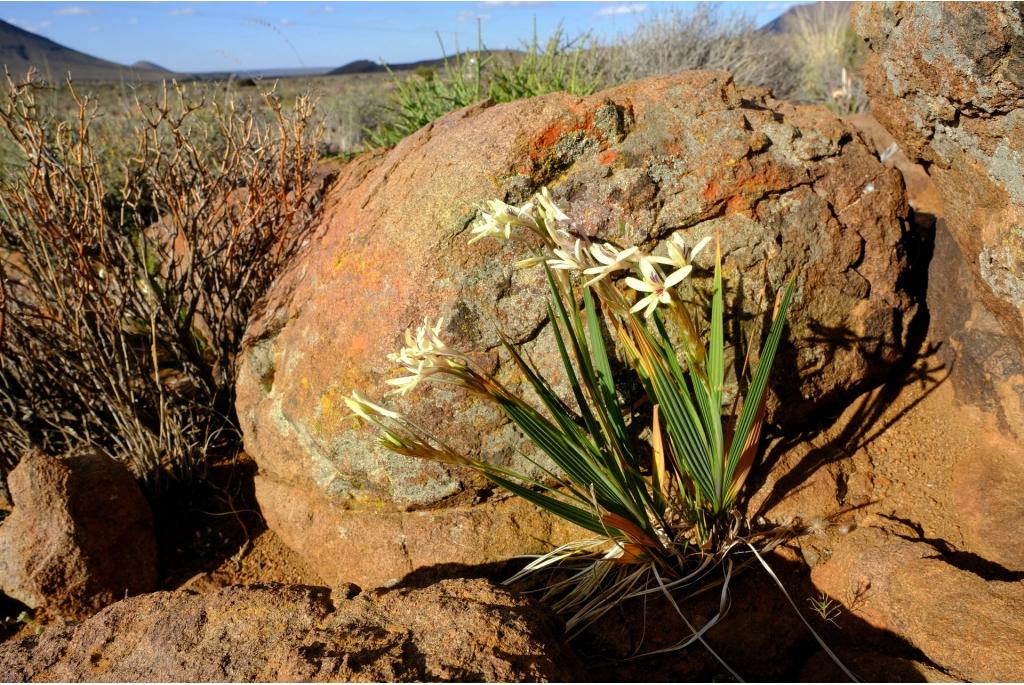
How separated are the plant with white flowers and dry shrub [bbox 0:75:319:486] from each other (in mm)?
1328

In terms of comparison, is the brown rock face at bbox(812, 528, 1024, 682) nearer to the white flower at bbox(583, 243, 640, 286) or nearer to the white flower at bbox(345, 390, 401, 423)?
the white flower at bbox(583, 243, 640, 286)

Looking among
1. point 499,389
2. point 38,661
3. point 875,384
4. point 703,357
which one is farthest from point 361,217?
point 875,384

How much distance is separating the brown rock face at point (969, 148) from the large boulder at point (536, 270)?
17 cm

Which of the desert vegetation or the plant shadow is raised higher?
the desert vegetation

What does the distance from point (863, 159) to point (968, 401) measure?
0.89m

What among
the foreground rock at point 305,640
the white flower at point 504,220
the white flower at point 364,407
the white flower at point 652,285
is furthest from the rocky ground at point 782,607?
the white flower at point 504,220

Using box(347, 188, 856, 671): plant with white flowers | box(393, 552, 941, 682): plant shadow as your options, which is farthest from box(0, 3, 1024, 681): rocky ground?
box(347, 188, 856, 671): plant with white flowers

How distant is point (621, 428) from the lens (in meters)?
2.30

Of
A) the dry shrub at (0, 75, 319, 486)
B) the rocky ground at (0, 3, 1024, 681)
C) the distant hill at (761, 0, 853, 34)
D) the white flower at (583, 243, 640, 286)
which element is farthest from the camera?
the distant hill at (761, 0, 853, 34)

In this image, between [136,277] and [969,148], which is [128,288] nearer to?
[136,277]

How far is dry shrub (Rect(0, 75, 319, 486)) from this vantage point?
2982mm

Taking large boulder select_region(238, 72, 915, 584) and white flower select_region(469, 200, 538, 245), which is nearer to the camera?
white flower select_region(469, 200, 538, 245)

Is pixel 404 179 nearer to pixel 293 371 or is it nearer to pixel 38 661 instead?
pixel 293 371

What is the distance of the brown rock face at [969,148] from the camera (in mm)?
2074
